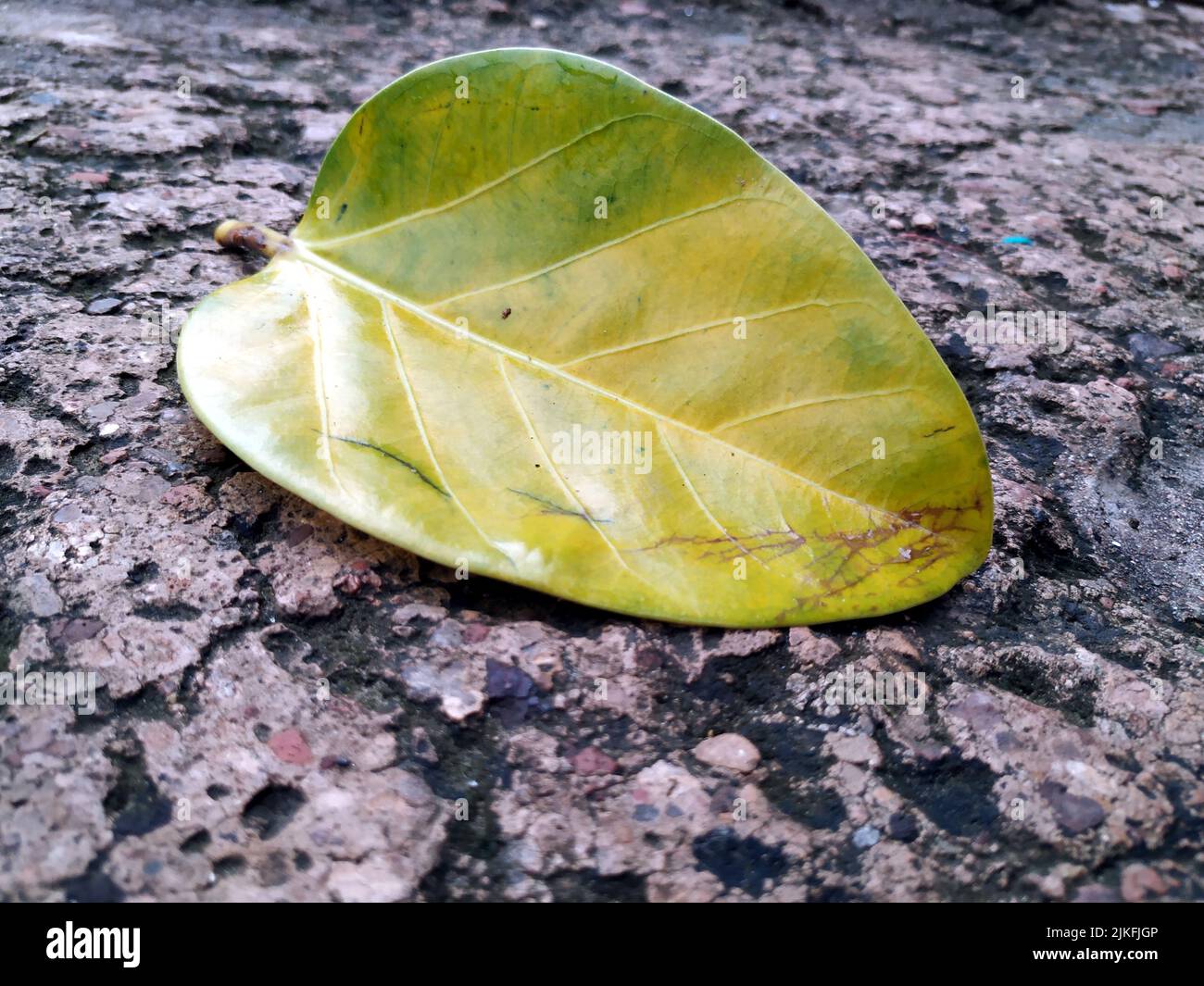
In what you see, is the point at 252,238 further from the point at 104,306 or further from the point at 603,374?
the point at 603,374

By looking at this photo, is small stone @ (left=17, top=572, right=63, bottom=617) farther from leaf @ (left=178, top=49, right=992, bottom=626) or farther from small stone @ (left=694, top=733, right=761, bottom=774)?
small stone @ (left=694, top=733, right=761, bottom=774)

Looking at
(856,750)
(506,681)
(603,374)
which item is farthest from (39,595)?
(856,750)

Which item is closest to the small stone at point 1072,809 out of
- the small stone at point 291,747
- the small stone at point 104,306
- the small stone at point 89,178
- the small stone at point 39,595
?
the small stone at point 291,747

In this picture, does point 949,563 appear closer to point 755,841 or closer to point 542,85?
point 755,841

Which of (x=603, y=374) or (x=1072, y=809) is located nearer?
(x=1072, y=809)

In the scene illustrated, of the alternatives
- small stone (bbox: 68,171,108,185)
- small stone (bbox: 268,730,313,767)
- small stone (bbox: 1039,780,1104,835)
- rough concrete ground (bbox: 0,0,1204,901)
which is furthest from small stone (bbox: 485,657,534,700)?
small stone (bbox: 68,171,108,185)

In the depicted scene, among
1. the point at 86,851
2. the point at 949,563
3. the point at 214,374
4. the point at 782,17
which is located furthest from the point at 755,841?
the point at 782,17

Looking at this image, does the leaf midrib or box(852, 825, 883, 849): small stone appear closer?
box(852, 825, 883, 849): small stone
